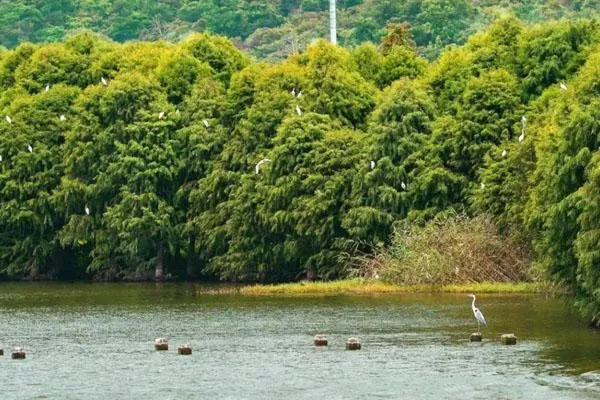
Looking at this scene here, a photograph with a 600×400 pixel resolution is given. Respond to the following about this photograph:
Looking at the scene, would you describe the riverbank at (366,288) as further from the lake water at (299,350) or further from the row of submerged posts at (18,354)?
the row of submerged posts at (18,354)

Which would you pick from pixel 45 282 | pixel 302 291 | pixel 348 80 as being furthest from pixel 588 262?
pixel 45 282

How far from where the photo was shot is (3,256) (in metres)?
96.6

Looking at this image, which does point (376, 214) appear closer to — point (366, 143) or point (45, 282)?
point (366, 143)

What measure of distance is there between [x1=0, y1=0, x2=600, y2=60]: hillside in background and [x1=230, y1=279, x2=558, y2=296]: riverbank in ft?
217

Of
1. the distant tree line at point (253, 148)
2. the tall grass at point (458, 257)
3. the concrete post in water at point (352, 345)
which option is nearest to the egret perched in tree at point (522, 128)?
the distant tree line at point (253, 148)

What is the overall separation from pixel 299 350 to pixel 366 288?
75.4 ft

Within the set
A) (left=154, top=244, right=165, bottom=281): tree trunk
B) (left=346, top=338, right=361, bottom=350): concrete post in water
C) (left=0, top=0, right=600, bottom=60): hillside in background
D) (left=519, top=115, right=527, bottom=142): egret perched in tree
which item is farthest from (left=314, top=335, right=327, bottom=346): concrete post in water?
(left=0, top=0, right=600, bottom=60): hillside in background

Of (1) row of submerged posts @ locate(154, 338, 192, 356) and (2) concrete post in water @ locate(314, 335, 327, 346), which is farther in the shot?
(2) concrete post in water @ locate(314, 335, 327, 346)

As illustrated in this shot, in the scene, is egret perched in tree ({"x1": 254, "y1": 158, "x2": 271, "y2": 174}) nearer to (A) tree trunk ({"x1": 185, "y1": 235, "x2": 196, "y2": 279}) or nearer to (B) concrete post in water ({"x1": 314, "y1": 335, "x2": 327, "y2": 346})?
(A) tree trunk ({"x1": 185, "y1": 235, "x2": 196, "y2": 279})

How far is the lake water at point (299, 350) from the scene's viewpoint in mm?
47250

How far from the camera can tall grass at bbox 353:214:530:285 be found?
76.8 metres

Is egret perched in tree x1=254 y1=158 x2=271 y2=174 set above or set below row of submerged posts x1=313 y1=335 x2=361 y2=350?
above

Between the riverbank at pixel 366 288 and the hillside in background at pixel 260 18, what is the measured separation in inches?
2610

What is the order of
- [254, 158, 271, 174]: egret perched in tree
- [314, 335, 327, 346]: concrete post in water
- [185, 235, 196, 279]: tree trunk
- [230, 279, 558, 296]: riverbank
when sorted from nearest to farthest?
[314, 335, 327, 346]: concrete post in water → [230, 279, 558, 296]: riverbank → [254, 158, 271, 174]: egret perched in tree → [185, 235, 196, 279]: tree trunk
